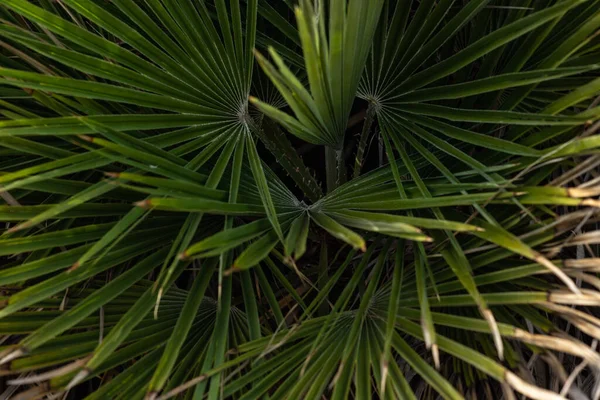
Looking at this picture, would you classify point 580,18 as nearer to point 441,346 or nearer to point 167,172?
point 441,346

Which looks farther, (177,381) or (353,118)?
(353,118)

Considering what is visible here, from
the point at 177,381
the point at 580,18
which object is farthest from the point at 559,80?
the point at 177,381

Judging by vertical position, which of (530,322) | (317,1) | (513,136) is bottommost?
(530,322)

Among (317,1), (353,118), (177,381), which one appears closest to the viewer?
(317,1)

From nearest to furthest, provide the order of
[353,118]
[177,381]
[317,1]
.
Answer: [317,1], [177,381], [353,118]

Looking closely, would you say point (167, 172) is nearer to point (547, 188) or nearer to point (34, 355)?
point (34, 355)

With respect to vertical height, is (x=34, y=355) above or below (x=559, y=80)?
below
